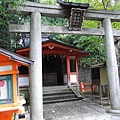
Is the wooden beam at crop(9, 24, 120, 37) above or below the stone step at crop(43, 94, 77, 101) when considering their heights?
above

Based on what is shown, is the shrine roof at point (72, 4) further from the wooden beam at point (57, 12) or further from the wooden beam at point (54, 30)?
the wooden beam at point (54, 30)

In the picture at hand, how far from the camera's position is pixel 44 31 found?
5969 millimetres

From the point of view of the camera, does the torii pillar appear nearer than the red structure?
Yes

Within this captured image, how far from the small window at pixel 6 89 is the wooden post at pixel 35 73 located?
2.05 meters

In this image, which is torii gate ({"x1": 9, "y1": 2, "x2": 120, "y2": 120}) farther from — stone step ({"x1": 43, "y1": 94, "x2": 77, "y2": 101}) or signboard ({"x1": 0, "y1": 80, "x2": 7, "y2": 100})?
stone step ({"x1": 43, "y1": 94, "x2": 77, "y2": 101})

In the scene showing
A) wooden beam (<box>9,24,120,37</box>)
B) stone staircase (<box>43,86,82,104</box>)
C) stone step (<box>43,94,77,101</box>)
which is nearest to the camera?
wooden beam (<box>9,24,120,37</box>)

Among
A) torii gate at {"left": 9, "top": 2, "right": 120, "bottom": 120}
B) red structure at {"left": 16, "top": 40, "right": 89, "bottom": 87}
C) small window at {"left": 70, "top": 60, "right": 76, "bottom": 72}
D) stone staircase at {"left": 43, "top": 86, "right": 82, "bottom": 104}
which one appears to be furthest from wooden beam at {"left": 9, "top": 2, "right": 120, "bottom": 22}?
small window at {"left": 70, "top": 60, "right": 76, "bottom": 72}

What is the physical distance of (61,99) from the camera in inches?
377

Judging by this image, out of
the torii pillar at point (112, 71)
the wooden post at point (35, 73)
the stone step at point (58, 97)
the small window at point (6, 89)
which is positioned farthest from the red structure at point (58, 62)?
the small window at point (6, 89)

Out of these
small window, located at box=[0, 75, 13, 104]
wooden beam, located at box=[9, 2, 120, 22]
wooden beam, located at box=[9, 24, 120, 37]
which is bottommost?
small window, located at box=[0, 75, 13, 104]

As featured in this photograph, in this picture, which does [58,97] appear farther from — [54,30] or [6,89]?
[6,89]

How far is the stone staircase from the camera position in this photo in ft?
31.0

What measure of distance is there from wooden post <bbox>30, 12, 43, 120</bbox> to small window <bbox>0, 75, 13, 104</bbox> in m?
2.05

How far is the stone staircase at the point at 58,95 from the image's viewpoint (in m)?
9.45
